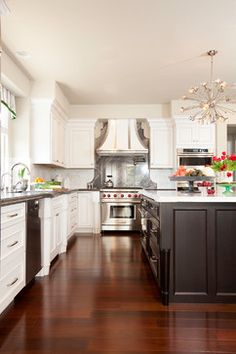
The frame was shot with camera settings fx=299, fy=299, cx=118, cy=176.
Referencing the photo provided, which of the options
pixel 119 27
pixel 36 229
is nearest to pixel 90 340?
pixel 36 229

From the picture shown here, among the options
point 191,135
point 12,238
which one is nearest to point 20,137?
point 12,238

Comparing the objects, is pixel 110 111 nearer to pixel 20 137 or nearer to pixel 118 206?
pixel 118 206

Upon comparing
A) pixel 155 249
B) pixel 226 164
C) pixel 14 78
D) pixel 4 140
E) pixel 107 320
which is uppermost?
pixel 14 78

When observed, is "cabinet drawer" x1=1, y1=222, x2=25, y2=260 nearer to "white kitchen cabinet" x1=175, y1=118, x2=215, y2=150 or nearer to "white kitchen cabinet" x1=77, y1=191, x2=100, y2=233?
"white kitchen cabinet" x1=77, y1=191, x2=100, y2=233

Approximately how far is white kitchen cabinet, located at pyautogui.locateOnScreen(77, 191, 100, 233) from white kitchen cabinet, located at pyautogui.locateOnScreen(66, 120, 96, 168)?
694 millimetres

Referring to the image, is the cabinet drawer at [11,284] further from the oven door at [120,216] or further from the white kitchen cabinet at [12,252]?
the oven door at [120,216]

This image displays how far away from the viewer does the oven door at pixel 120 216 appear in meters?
5.99

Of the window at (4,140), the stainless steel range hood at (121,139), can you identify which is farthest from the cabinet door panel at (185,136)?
the window at (4,140)

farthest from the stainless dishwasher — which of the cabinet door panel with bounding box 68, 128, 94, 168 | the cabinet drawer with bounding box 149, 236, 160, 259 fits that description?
the cabinet door panel with bounding box 68, 128, 94, 168

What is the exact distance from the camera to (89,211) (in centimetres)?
593

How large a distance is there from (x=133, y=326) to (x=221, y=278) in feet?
2.76

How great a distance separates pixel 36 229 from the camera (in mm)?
2936

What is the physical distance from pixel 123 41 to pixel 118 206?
334 centimetres

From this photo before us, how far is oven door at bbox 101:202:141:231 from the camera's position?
5.99 meters
